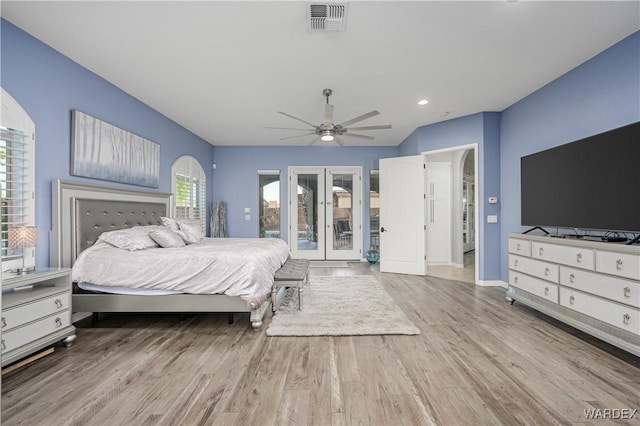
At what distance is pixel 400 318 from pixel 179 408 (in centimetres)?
215

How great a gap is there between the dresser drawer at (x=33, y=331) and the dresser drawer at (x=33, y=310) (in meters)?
0.04

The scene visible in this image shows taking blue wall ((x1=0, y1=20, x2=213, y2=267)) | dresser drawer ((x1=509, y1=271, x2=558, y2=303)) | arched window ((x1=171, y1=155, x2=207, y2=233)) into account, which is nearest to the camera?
blue wall ((x1=0, y1=20, x2=213, y2=267))

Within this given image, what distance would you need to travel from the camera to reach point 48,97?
2.92 meters

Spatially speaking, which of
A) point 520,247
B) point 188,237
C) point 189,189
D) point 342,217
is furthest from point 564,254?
point 189,189

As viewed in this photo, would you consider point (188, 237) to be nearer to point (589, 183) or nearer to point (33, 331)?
point (33, 331)

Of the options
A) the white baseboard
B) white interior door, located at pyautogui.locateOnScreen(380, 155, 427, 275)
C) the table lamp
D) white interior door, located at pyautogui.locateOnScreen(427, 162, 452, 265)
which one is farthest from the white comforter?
white interior door, located at pyautogui.locateOnScreen(427, 162, 452, 265)

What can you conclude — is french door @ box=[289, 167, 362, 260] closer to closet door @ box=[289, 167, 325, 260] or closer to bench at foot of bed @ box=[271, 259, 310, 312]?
closet door @ box=[289, 167, 325, 260]

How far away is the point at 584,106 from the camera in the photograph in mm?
3273

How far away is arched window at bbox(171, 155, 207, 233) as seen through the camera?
5195mm

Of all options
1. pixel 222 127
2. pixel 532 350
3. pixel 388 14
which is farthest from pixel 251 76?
pixel 532 350

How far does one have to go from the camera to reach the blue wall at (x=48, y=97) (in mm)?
2619

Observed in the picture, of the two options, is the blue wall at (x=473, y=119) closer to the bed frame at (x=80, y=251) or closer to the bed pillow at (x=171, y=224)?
the bed frame at (x=80, y=251)

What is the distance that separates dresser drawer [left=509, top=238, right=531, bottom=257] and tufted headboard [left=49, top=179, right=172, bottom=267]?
4.71m

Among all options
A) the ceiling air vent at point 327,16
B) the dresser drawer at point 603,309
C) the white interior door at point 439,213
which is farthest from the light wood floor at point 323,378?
the white interior door at point 439,213
